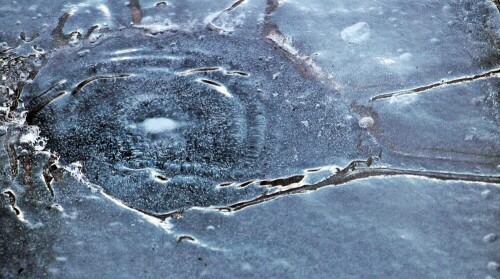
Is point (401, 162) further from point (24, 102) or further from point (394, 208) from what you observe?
point (24, 102)

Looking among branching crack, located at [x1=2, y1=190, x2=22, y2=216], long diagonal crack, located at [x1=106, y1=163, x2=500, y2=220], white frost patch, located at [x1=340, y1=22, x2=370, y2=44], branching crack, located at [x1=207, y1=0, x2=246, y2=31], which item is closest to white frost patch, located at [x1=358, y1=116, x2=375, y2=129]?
long diagonal crack, located at [x1=106, y1=163, x2=500, y2=220]

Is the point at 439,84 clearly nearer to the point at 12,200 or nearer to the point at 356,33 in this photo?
the point at 356,33

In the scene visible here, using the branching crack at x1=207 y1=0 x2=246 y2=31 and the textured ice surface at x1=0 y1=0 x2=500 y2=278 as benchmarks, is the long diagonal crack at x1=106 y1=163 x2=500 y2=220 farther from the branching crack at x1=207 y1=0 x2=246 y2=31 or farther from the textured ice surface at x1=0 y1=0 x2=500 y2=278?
the branching crack at x1=207 y1=0 x2=246 y2=31

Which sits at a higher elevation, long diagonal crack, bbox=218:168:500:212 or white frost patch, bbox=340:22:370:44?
white frost patch, bbox=340:22:370:44

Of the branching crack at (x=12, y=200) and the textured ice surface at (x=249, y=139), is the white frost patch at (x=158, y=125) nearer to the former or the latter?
the textured ice surface at (x=249, y=139)

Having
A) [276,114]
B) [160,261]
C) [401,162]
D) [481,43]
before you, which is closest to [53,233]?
[160,261]

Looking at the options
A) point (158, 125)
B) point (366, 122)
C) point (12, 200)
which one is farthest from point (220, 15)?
point (12, 200)

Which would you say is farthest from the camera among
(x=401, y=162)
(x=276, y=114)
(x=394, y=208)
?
(x=276, y=114)
